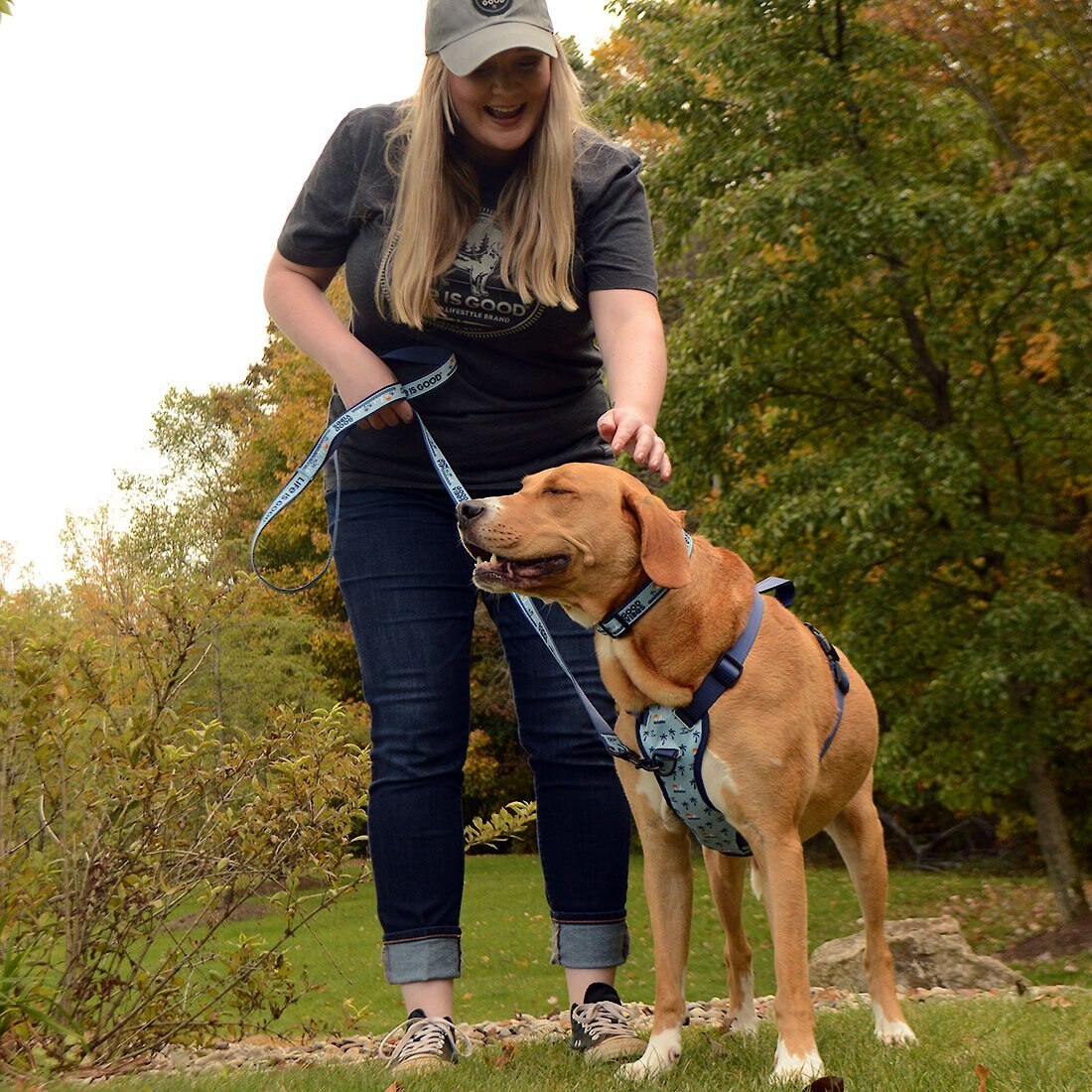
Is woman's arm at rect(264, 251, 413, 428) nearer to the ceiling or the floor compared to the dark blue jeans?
nearer to the ceiling

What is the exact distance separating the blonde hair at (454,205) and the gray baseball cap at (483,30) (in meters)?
0.12

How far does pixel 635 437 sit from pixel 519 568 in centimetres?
44

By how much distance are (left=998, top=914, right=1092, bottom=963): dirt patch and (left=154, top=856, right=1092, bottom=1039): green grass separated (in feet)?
0.93

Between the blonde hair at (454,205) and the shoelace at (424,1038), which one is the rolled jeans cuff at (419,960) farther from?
the blonde hair at (454,205)

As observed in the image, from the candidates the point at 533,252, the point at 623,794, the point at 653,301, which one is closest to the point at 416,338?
the point at 533,252

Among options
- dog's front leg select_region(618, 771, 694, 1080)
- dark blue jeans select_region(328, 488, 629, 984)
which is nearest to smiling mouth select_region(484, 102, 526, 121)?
dark blue jeans select_region(328, 488, 629, 984)

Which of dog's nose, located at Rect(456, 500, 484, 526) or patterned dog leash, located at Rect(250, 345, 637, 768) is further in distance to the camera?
patterned dog leash, located at Rect(250, 345, 637, 768)

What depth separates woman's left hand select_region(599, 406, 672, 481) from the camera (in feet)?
10.2

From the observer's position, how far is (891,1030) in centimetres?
376

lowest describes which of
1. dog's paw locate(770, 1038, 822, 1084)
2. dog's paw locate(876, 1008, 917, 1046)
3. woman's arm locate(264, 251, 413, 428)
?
dog's paw locate(876, 1008, 917, 1046)

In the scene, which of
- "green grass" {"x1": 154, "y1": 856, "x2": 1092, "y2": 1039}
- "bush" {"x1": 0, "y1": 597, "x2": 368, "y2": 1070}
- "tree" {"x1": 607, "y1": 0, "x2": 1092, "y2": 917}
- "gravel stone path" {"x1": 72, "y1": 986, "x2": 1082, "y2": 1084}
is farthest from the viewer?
"tree" {"x1": 607, "y1": 0, "x2": 1092, "y2": 917}

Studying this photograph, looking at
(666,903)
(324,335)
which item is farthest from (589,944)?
(324,335)

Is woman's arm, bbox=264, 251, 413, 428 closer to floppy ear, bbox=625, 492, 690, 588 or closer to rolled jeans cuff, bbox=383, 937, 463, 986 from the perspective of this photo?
floppy ear, bbox=625, 492, 690, 588

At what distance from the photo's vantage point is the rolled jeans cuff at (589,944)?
144 inches
